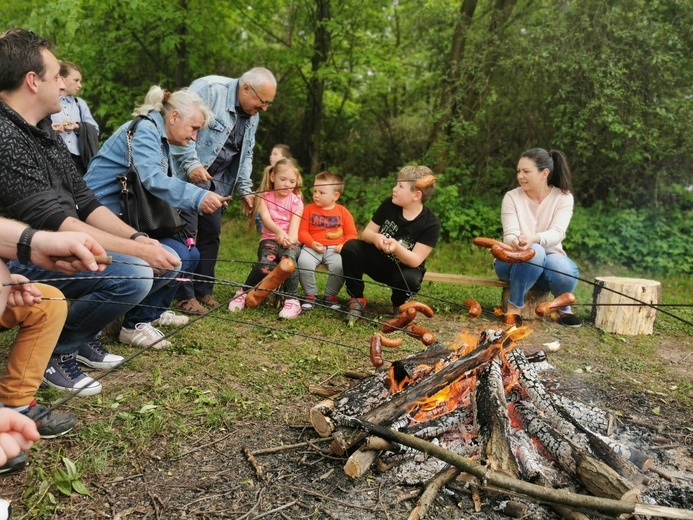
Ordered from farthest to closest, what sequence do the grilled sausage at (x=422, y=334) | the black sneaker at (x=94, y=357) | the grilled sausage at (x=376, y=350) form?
the black sneaker at (x=94, y=357)
the grilled sausage at (x=422, y=334)
the grilled sausage at (x=376, y=350)

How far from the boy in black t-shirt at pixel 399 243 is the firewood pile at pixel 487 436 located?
6.07 ft

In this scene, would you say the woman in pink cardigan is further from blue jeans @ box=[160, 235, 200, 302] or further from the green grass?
blue jeans @ box=[160, 235, 200, 302]

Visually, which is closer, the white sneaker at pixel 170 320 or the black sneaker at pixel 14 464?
the black sneaker at pixel 14 464

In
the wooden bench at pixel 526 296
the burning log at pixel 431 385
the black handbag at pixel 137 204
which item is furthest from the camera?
the wooden bench at pixel 526 296

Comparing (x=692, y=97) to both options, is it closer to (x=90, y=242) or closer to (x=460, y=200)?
(x=460, y=200)

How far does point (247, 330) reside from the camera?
194 inches

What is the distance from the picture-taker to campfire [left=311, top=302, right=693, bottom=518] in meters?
2.46

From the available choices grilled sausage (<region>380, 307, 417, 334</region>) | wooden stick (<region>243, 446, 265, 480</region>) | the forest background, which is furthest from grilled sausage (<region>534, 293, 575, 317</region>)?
the forest background

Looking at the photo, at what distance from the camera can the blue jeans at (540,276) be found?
5477 millimetres

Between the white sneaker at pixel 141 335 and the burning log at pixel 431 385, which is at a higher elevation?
the burning log at pixel 431 385

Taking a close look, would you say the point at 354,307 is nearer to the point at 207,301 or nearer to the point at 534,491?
the point at 207,301

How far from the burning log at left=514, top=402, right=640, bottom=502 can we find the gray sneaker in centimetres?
247

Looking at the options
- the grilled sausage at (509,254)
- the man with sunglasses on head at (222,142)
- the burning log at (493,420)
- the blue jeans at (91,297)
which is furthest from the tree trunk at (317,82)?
the burning log at (493,420)

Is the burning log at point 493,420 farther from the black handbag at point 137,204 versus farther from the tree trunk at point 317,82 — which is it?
the tree trunk at point 317,82
